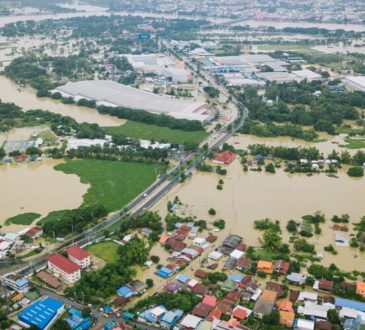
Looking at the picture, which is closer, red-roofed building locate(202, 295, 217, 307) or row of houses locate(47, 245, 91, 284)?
red-roofed building locate(202, 295, 217, 307)

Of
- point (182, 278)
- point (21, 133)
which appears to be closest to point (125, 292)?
point (182, 278)

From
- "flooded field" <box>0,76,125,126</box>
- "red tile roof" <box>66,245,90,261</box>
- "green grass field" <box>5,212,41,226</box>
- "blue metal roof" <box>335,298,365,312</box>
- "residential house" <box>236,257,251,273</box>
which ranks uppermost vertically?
"red tile roof" <box>66,245,90,261</box>

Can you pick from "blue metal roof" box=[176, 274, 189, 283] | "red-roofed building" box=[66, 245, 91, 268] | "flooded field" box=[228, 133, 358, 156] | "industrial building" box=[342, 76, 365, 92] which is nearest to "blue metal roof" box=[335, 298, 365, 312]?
"blue metal roof" box=[176, 274, 189, 283]

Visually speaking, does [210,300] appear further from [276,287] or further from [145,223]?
[145,223]

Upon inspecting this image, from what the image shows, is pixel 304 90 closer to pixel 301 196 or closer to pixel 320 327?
pixel 301 196

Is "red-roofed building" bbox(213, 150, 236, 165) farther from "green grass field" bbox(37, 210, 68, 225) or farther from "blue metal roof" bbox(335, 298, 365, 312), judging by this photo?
"blue metal roof" bbox(335, 298, 365, 312)

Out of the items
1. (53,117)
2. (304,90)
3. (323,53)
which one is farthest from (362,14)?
(53,117)

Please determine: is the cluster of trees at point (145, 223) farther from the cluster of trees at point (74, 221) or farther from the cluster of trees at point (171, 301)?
the cluster of trees at point (171, 301)

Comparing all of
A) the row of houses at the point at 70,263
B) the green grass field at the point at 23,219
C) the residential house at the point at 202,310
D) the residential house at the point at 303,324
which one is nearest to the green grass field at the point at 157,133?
the green grass field at the point at 23,219
